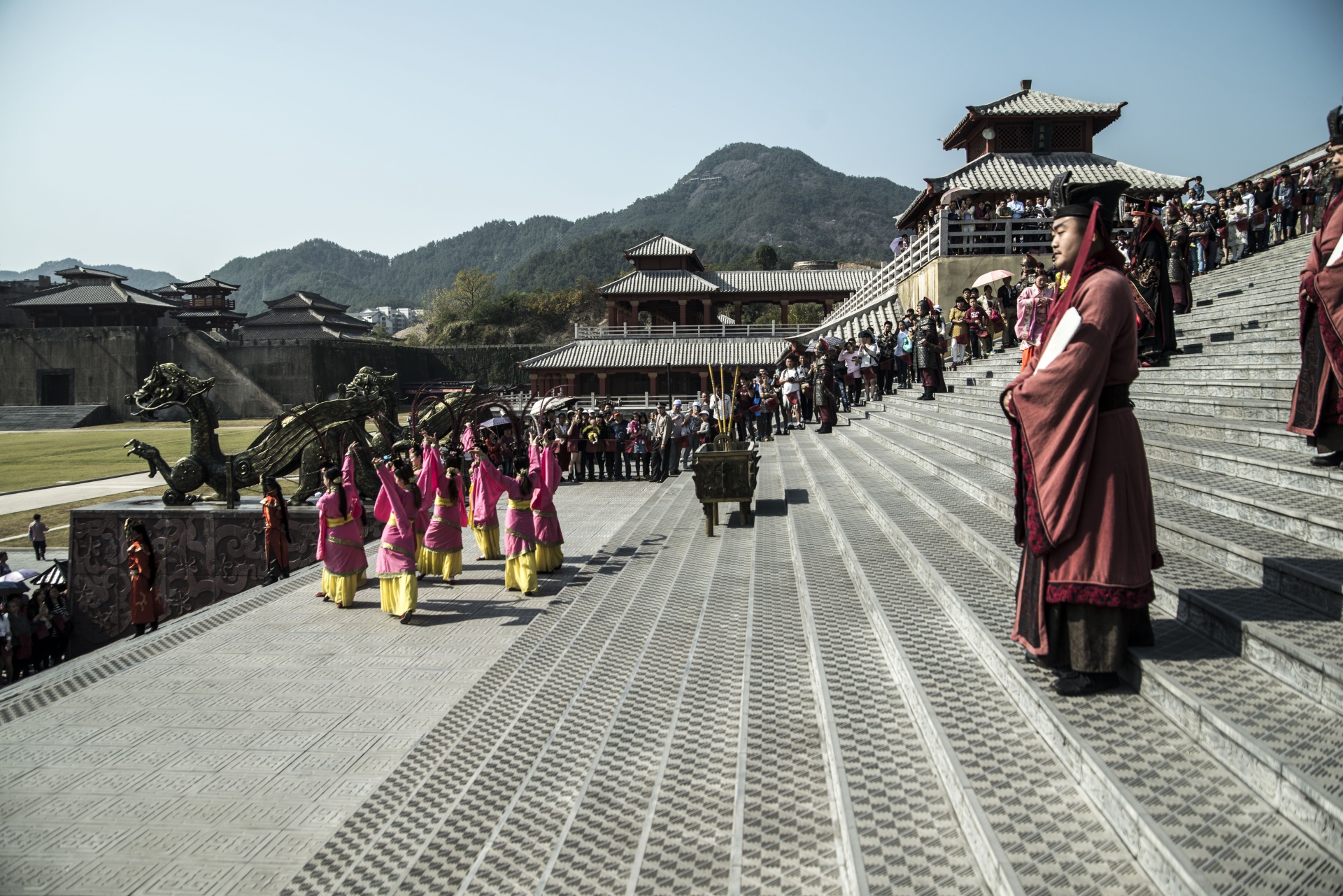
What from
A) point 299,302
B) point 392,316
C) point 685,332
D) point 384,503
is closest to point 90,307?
point 299,302

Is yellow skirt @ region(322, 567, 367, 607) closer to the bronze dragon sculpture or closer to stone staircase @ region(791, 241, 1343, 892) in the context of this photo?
the bronze dragon sculpture

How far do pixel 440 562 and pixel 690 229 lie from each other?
16545 cm

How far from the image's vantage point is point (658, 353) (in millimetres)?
43094

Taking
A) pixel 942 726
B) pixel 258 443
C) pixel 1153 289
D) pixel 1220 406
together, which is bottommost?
pixel 942 726

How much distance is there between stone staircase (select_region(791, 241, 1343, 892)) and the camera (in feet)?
7.07

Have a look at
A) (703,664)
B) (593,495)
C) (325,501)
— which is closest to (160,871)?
(703,664)

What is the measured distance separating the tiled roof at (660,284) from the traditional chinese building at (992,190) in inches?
618

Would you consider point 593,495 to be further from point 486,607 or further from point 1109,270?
point 1109,270

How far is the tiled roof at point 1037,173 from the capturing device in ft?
87.5

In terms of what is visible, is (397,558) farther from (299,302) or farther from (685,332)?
(299,302)

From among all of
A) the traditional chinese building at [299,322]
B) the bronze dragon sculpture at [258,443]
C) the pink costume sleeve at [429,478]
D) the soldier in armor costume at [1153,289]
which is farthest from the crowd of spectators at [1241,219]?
the traditional chinese building at [299,322]

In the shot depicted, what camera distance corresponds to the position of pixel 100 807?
4.14 m

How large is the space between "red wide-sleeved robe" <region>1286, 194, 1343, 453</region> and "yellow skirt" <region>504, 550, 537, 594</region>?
6.53 meters

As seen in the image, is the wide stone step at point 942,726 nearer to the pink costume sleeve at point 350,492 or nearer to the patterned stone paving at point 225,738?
the patterned stone paving at point 225,738
